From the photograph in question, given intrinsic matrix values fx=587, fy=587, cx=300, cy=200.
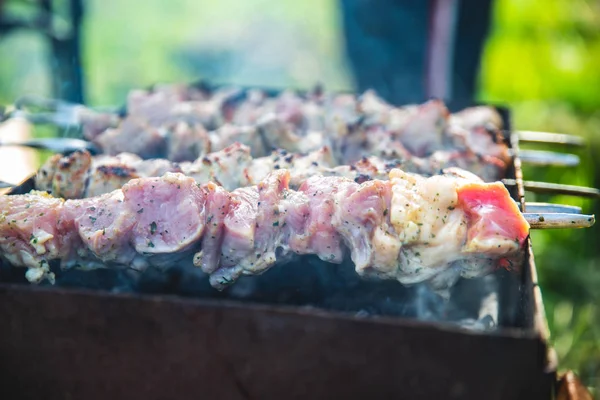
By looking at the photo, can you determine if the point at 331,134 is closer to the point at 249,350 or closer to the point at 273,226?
the point at 273,226

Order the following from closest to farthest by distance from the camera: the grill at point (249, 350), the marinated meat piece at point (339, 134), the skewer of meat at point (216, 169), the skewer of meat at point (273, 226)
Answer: the grill at point (249, 350), the skewer of meat at point (273, 226), the skewer of meat at point (216, 169), the marinated meat piece at point (339, 134)

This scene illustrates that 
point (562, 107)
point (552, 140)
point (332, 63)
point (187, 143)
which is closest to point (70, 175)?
point (187, 143)

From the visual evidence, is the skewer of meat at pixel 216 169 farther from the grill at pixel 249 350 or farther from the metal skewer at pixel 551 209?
the grill at pixel 249 350

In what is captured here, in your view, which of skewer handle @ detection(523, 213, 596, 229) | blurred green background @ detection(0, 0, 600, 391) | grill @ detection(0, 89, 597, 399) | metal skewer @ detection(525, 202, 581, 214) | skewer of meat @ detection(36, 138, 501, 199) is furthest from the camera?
blurred green background @ detection(0, 0, 600, 391)

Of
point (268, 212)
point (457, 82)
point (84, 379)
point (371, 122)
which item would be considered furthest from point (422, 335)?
point (457, 82)

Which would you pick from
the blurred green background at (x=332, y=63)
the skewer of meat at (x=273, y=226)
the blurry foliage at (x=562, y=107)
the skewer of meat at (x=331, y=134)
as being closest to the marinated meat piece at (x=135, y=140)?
the skewer of meat at (x=331, y=134)

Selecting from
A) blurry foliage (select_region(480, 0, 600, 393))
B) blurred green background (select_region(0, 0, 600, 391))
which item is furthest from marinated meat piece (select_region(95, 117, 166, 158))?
blurry foliage (select_region(480, 0, 600, 393))

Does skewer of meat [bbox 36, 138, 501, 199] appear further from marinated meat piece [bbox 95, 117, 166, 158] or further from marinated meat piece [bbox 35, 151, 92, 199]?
marinated meat piece [bbox 95, 117, 166, 158]
